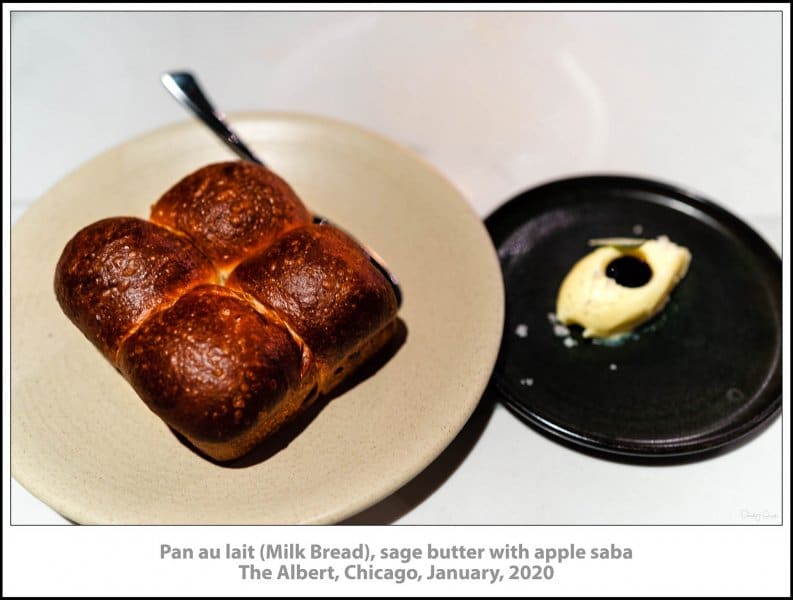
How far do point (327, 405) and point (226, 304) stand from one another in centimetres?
26

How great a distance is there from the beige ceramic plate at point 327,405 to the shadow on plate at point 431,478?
0.34 ft

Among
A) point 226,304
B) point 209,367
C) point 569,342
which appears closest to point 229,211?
point 226,304

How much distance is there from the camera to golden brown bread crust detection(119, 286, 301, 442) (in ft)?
3.36

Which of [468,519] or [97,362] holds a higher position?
[97,362]

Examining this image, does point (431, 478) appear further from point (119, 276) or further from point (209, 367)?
point (119, 276)

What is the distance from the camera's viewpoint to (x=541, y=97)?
1912mm

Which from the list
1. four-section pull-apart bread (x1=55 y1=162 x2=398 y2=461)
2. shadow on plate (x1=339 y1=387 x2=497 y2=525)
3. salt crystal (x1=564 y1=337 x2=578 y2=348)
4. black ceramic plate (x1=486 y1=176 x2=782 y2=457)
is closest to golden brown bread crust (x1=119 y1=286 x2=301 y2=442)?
four-section pull-apart bread (x1=55 y1=162 x2=398 y2=461)

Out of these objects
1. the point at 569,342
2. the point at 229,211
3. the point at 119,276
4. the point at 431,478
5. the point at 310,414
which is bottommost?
the point at 431,478

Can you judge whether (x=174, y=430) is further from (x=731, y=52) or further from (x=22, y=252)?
(x=731, y=52)

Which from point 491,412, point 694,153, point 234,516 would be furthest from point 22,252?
point 694,153

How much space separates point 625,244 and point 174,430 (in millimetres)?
1000

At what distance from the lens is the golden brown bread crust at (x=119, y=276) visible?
3.64 ft

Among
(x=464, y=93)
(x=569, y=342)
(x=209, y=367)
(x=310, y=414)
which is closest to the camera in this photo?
(x=209, y=367)

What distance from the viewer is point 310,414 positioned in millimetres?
1180
